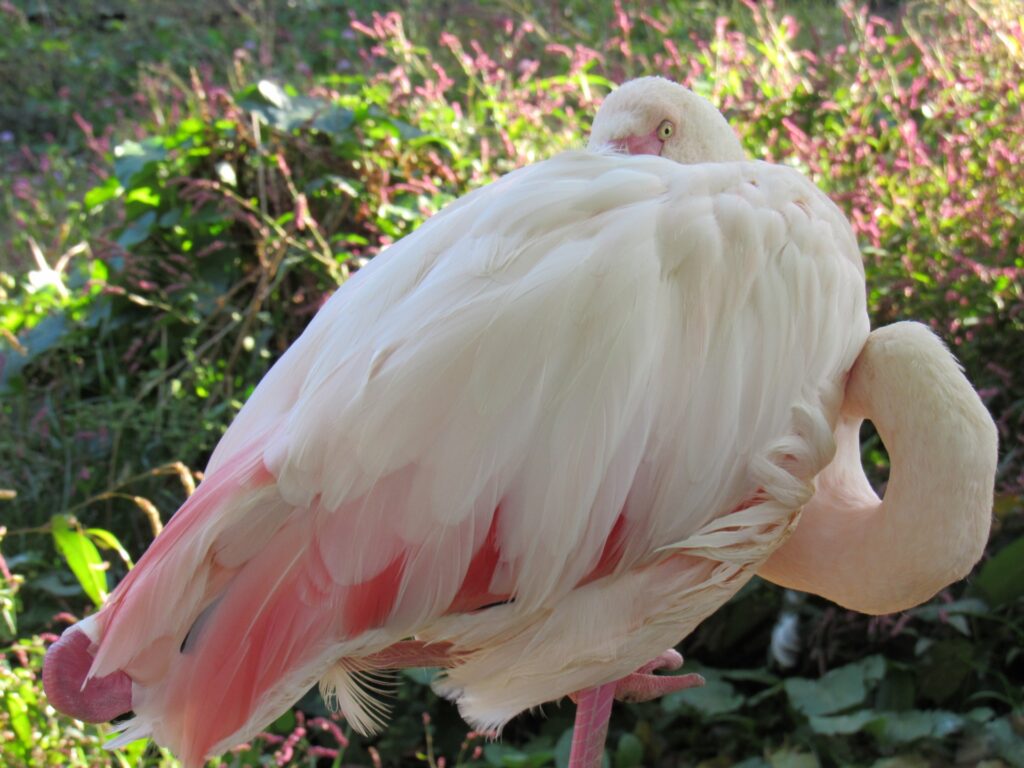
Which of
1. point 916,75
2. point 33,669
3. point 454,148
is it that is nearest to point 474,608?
point 33,669

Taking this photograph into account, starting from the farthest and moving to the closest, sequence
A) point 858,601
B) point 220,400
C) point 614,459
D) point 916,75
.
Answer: point 916,75 → point 220,400 → point 858,601 → point 614,459

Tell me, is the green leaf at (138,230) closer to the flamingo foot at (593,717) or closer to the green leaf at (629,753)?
the green leaf at (629,753)

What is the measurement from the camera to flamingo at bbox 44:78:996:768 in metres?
1.38

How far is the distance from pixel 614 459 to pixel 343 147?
198 centimetres

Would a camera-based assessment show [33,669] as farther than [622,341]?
Yes

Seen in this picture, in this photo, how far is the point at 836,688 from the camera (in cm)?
238

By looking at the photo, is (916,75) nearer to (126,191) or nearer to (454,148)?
(454,148)

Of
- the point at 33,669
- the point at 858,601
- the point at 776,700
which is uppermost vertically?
the point at 858,601

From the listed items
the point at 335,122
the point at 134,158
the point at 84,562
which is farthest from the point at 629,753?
the point at 134,158

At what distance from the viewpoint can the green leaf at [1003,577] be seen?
2.40m

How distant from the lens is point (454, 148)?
3.18 meters

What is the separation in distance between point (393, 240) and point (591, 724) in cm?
166

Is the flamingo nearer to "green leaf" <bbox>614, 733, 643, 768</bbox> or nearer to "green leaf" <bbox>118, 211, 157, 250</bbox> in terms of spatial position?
"green leaf" <bbox>614, 733, 643, 768</bbox>

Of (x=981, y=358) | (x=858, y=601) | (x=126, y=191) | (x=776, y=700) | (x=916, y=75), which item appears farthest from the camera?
(x=916, y=75)
